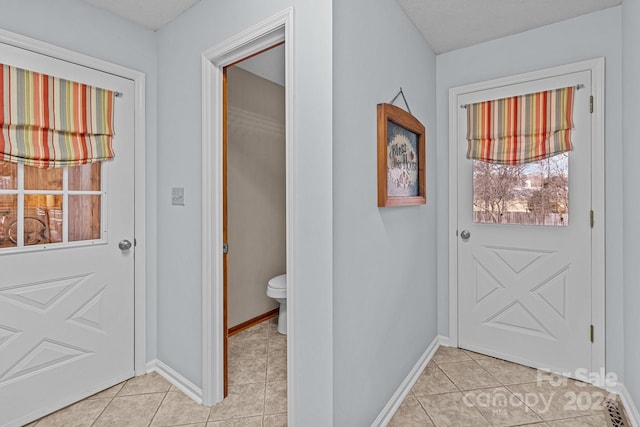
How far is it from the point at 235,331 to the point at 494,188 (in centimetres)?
244

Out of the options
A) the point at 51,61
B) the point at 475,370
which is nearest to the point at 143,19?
the point at 51,61

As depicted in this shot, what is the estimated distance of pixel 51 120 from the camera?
5.99 feet

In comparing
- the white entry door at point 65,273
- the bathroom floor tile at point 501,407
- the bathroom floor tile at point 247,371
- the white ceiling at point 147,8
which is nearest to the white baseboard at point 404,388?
the bathroom floor tile at point 501,407

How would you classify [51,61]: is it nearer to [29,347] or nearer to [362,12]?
[29,347]

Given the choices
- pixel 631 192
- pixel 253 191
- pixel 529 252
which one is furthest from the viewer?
pixel 253 191

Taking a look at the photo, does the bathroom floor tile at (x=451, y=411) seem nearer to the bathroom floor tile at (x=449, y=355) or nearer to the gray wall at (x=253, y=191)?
the bathroom floor tile at (x=449, y=355)

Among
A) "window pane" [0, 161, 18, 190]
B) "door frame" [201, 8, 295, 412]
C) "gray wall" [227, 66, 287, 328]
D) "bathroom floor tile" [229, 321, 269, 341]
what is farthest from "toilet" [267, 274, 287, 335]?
"window pane" [0, 161, 18, 190]

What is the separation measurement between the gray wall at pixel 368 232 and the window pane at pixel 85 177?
1.58 m

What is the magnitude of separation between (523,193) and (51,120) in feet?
9.78

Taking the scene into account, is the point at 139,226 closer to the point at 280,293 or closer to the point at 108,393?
the point at 108,393

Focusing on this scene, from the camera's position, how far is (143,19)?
2119 mm

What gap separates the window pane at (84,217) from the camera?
195cm

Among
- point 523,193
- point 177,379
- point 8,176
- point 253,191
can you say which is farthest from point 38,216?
point 523,193

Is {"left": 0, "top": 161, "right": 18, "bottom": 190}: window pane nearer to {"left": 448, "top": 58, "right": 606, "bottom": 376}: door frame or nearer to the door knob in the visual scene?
the door knob
